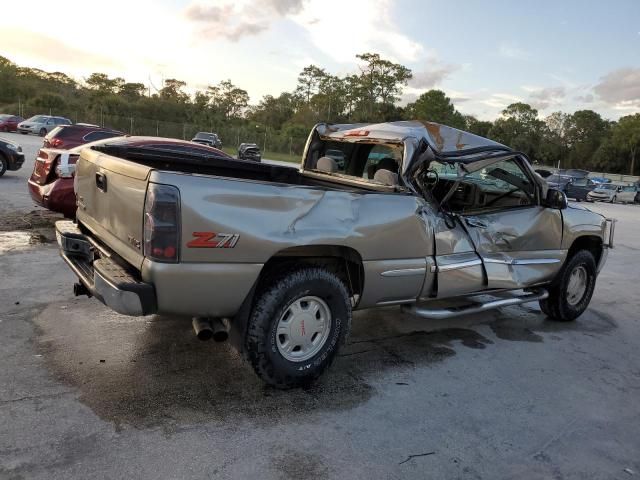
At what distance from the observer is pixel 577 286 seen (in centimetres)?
624

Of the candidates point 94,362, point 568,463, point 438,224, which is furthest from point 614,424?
point 94,362

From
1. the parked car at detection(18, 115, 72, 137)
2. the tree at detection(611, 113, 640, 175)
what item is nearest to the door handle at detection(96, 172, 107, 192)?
the parked car at detection(18, 115, 72, 137)

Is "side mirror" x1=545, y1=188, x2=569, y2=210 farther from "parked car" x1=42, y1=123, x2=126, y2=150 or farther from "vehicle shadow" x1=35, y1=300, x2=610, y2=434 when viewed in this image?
"parked car" x1=42, y1=123, x2=126, y2=150

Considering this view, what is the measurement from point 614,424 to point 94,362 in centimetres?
371

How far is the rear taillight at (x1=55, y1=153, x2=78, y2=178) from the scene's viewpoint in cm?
782

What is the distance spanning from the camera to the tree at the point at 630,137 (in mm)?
77875

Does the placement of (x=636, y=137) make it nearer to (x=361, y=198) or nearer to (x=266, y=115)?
(x=266, y=115)

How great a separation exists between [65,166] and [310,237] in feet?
18.5

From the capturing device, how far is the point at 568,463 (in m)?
3.27

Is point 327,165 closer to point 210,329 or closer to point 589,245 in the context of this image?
point 210,329

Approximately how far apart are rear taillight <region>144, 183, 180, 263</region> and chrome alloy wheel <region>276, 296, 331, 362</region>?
2.99ft

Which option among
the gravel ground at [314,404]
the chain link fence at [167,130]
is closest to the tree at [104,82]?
the chain link fence at [167,130]

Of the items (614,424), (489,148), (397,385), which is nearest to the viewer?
(614,424)

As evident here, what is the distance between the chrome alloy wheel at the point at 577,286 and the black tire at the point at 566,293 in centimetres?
2
